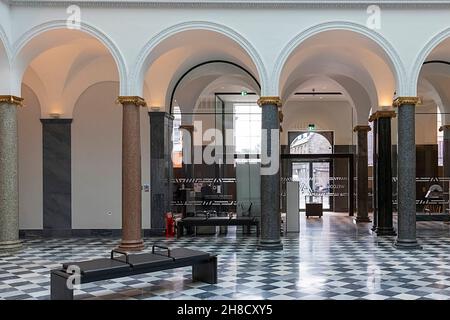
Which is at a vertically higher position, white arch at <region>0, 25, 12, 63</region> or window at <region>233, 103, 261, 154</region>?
white arch at <region>0, 25, 12, 63</region>

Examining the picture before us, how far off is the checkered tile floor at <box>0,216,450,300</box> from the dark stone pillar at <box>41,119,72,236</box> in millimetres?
1155

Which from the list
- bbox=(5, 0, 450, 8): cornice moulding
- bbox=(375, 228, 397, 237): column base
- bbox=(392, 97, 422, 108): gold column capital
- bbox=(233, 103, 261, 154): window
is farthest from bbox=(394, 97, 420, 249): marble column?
bbox=(233, 103, 261, 154): window

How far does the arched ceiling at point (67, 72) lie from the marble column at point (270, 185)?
537 centimetres

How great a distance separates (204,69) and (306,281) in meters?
9.99

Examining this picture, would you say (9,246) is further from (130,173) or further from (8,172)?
(130,173)

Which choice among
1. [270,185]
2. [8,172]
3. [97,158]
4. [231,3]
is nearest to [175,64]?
[231,3]

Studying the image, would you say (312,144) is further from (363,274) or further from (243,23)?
(363,274)

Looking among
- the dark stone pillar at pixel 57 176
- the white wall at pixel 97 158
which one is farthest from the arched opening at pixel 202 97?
the dark stone pillar at pixel 57 176

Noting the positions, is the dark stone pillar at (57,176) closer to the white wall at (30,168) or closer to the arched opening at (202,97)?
the white wall at (30,168)

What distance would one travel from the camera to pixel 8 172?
42.6 ft

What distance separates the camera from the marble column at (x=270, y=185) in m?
13.1

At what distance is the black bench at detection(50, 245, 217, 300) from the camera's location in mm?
7543

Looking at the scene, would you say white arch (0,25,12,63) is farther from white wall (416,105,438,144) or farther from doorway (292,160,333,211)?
white wall (416,105,438,144)

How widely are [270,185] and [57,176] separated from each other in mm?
7465
